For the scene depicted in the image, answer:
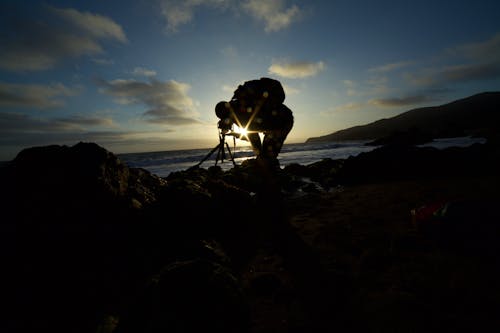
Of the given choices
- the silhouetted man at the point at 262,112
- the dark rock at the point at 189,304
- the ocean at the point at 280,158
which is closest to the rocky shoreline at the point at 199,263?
the dark rock at the point at 189,304

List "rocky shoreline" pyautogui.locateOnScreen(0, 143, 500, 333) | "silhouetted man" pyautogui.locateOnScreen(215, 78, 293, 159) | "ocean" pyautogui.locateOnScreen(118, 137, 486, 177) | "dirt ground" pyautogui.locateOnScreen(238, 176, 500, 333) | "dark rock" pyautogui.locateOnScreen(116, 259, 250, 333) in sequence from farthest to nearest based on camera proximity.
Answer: "ocean" pyautogui.locateOnScreen(118, 137, 486, 177)
"silhouetted man" pyautogui.locateOnScreen(215, 78, 293, 159)
"dirt ground" pyautogui.locateOnScreen(238, 176, 500, 333)
"rocky shoreline" pyautogui.locateOnScreen(0, 143, 500, 333)
"dark rock" pyautogui.locateOnScreen(116, 259, 250, 333)

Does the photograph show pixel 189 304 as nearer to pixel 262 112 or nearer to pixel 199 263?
pixel 199 263

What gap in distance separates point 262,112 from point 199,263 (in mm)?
2735

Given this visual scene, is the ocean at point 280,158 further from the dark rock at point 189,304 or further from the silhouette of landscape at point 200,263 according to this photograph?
the dark rock at point 189,304

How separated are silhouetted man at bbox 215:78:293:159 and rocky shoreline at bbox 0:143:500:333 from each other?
1467 millimetres

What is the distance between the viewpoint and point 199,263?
180cm

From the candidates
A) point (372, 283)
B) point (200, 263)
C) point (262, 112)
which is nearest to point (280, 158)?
point (262, 112)

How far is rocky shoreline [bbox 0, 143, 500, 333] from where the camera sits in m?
1.79

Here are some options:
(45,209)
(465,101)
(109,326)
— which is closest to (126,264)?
(109,326)

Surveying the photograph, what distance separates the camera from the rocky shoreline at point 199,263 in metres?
1.79

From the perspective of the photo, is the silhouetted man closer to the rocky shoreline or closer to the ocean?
the rocky shoreline

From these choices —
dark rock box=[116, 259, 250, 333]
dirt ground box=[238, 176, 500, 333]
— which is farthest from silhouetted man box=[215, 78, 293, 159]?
dark rock box=[116, 259, 250, 333]

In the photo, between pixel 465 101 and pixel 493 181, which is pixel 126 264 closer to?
pixel 493 181

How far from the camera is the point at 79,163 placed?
9.59ft
